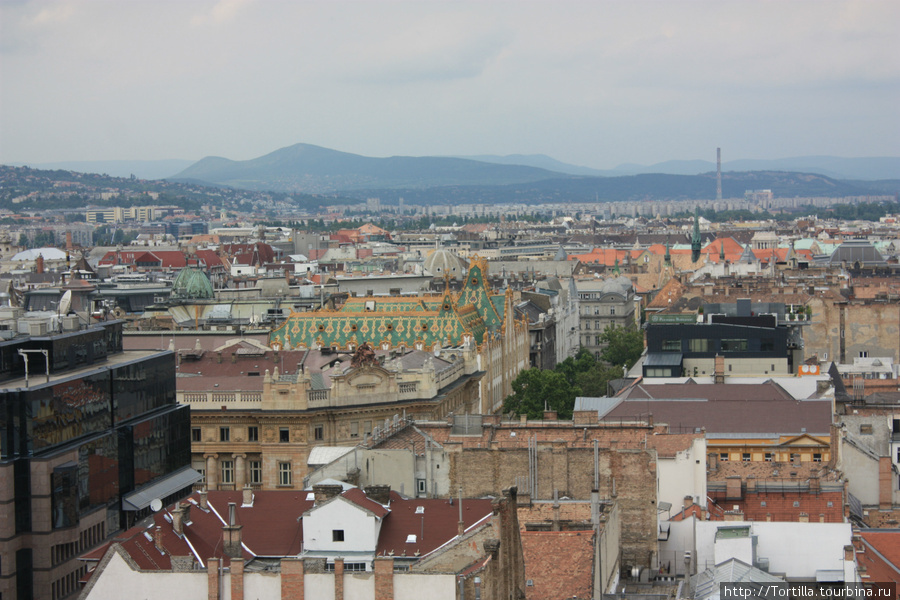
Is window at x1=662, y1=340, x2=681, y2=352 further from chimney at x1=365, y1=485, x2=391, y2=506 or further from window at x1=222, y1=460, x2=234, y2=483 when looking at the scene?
chimney at x1=365, y1=485, x2=391, y2=506

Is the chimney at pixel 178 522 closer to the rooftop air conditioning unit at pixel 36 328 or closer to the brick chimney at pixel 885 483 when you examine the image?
the rooftop air conditioning unit at pixel 36 328

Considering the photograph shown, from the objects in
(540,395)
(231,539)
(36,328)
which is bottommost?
(540,395)

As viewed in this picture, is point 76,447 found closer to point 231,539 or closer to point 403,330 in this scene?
point 231,539

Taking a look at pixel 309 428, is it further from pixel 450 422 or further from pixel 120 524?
pixel 120 524

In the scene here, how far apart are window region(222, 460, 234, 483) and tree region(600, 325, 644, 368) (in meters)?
67.4

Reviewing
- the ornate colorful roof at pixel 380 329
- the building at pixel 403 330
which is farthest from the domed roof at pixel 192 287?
the ornate colorful roof at pixel 380 329

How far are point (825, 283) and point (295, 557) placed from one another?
412 feet

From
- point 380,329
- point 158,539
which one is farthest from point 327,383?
point 158,539

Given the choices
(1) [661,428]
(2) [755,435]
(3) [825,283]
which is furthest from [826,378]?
(3) [825,283]

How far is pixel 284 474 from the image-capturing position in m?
82.9

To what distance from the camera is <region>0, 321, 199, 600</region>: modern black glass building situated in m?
55.1

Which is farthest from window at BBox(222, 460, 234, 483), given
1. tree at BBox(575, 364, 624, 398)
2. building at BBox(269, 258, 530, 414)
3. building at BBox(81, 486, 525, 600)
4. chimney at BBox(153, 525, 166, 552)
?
tree at BBox(575, 364, 624, 398)

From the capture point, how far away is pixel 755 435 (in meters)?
80.6

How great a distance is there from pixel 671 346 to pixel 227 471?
1431 inches
